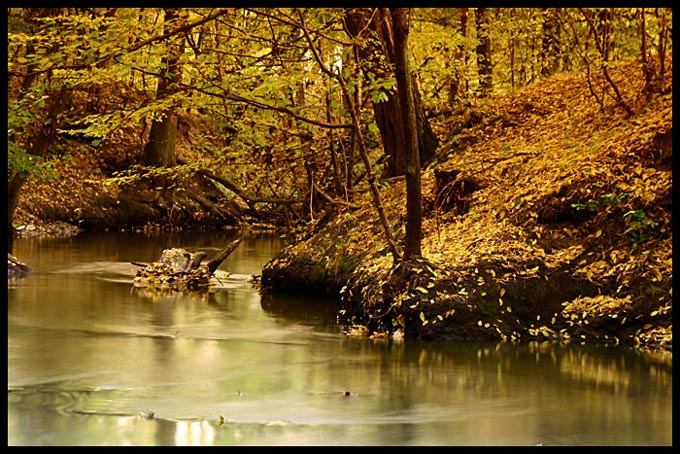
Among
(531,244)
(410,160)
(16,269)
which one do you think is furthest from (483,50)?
(16,269)

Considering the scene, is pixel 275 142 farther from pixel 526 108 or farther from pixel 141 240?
pixel 141 240

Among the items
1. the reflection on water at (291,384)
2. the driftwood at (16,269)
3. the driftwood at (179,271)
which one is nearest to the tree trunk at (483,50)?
the driftwood at (179,271)

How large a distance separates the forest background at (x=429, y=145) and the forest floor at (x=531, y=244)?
0.03 meters

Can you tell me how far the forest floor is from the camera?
11641 millimetres


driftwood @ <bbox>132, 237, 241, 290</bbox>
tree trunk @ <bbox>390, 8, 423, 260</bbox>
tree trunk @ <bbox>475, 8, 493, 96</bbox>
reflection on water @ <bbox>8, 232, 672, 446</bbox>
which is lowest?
reflection on water @ <bbox>8, 232, 672, 446</bbox>

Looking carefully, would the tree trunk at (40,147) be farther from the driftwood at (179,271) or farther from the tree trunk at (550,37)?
the tree trunk at (550,37)

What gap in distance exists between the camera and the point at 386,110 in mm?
16938

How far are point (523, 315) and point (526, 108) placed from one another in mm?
7232

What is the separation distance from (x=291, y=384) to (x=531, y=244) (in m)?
4.49

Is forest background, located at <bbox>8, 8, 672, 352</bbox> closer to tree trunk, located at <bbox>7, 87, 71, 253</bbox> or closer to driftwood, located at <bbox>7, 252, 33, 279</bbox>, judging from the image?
tree trunk, located at <bbox>7, 87, 71, 253</bbox>

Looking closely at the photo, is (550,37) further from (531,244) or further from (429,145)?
(531,244)

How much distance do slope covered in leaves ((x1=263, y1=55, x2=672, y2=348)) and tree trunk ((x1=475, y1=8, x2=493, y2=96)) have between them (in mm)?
4725

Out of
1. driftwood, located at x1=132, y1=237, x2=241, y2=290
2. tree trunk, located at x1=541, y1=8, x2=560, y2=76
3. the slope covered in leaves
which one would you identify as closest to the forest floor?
the slope covered in leaves

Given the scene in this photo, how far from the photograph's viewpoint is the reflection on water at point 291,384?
25.1ft
